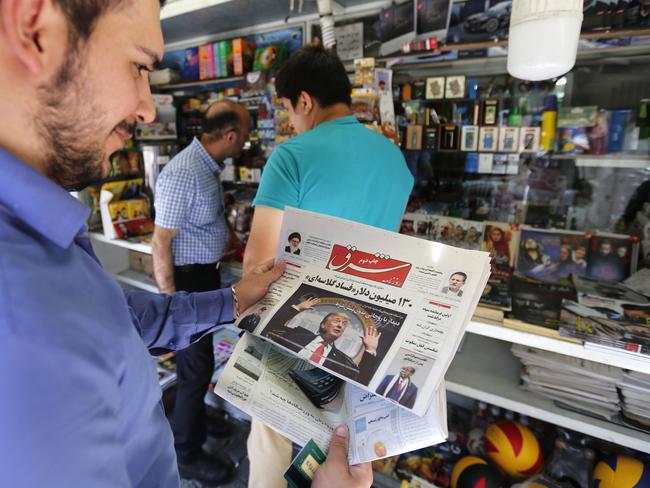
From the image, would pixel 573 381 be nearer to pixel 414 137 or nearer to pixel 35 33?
pixel 414 137

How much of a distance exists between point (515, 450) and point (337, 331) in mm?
1231

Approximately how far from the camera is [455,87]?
1.81m

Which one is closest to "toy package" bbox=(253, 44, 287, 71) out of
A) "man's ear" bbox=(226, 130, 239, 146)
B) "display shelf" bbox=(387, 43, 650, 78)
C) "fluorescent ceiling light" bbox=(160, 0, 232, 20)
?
"fluorescent ceiling light" bbox=(160, 0, 232, 20)

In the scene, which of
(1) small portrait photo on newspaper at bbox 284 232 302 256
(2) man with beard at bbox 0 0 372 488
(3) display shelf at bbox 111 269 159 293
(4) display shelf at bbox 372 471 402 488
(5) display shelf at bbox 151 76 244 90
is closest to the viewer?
(2) man with beard at bbox 0 0 372 488

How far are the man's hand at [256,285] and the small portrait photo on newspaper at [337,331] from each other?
0.10 m

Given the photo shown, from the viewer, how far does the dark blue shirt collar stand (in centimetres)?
43

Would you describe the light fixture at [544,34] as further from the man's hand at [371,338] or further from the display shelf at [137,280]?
the display shelf at [137,280]

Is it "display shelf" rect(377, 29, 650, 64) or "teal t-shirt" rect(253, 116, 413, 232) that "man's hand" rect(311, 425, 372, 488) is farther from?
"display shelf" rect(377, 29, 650, 64)

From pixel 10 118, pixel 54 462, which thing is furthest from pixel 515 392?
pixel 10 118

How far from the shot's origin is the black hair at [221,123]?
1.86 meters

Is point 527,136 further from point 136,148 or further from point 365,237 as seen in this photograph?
point 136,148

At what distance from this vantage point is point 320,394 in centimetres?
78

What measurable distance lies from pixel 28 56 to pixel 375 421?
0.71m

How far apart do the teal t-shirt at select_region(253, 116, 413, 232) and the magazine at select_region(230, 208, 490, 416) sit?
0.28 meters
